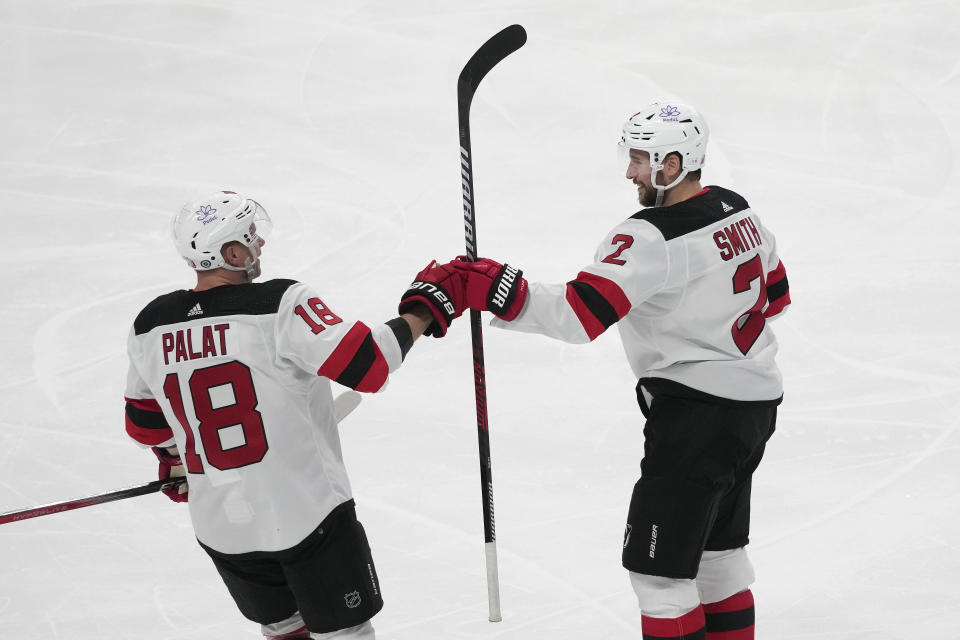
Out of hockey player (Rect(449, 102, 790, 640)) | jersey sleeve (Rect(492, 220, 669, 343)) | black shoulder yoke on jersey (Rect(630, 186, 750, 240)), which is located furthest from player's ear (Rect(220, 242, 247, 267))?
black shoulder yoke on jersey (Rect(630, 186, 750, 240))

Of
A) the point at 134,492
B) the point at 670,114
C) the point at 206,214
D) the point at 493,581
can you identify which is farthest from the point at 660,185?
the point at 134,492

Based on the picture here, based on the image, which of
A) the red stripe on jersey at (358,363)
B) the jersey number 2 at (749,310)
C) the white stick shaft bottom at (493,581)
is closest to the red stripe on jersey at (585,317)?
the jersey number 2 at (749,310)

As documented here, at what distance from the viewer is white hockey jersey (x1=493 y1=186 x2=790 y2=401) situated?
2.68 meters

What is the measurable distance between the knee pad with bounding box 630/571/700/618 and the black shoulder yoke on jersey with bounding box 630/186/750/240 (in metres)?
0.84

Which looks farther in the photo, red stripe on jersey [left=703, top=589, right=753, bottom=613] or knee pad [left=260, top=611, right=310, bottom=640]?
red stripe on jersey [left=703, top=589, right=753, bottom=613]

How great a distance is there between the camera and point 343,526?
2613mm

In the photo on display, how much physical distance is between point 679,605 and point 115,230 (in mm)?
4788

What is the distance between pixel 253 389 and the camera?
247 cm

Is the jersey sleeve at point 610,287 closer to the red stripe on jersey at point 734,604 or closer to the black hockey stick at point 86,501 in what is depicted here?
the red stripe on jersey at point 734,604

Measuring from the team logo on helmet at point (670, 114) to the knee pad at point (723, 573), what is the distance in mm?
1129

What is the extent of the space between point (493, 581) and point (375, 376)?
0.99 metres

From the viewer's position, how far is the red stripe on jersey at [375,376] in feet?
8.25

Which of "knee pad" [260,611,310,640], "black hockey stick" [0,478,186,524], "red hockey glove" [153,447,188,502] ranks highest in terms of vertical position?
"red hockey glove" [153,447,188,502]

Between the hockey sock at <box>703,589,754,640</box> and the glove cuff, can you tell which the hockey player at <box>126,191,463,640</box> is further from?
the hockey sock at <box>703,589,754,640</box>
